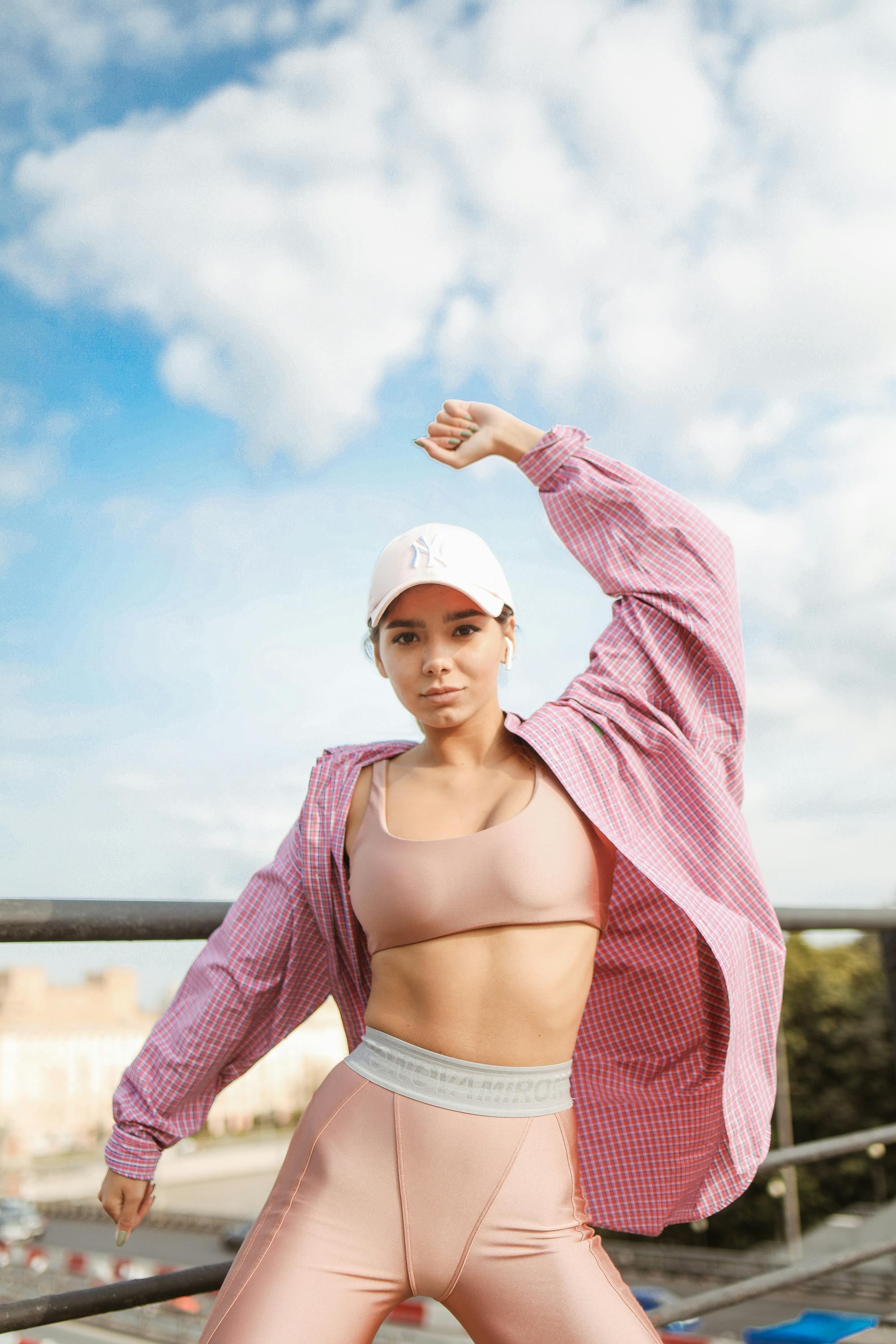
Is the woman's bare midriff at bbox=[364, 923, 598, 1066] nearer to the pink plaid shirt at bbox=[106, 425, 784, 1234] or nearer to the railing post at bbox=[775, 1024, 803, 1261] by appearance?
the pink plaid shirt at bbox=[106, 425, 784, 1234]

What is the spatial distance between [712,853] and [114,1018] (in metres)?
48.7

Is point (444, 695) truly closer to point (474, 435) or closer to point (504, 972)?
point (504, 972)

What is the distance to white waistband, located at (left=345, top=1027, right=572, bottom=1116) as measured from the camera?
1720 millimetres

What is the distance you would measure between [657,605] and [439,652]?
509mm

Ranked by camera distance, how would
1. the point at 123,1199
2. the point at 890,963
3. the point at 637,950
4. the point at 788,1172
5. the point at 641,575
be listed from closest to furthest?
the point at 123,1199, the point at 637,950, the point at 641,575, the point at 890,963, the point at 788,1172

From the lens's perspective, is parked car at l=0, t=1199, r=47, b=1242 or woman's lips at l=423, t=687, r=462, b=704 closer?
woman's lips at l=423, t=687, r=462, b=704

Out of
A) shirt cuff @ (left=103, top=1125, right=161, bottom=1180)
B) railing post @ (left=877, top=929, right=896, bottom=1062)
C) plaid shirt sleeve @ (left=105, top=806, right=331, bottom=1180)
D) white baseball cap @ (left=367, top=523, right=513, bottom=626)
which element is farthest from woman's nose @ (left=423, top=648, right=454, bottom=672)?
railing post @ (left=877, top=929, right=896, bottom=1062)

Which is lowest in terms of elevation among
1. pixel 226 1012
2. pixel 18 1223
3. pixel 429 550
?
pixel 18 1223

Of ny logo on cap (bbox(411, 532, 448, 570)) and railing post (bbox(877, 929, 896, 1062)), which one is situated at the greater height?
ny logo on cap (bbox(411, 532, 448, 570))

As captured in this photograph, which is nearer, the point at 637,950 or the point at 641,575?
the point at 637,950

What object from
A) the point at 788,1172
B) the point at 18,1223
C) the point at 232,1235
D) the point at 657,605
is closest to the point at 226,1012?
the point at 657,605

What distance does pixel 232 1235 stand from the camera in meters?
24.6

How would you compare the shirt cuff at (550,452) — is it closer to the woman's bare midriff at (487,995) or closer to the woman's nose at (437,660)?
the woman's nose at (437,660)

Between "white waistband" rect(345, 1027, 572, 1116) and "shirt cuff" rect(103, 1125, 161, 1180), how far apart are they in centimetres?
46
